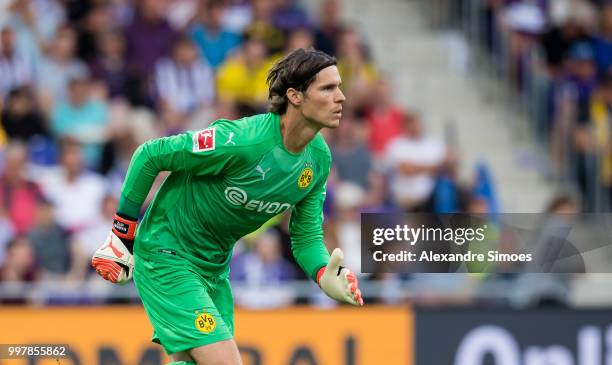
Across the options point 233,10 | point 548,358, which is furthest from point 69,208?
point 548,358

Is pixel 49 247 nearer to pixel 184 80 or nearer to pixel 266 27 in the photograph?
pixel 184 80

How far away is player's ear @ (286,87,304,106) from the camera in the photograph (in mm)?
7844

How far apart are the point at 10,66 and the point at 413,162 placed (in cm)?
418

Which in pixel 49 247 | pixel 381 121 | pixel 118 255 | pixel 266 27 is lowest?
pixel 118 255

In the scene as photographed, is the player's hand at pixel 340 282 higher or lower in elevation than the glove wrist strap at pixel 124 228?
lower

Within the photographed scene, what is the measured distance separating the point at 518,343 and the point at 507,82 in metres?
5.34

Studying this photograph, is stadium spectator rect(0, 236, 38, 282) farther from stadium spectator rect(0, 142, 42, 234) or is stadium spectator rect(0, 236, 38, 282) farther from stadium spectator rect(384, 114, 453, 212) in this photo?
stadium spectator rect(384, 114, 453, 212)

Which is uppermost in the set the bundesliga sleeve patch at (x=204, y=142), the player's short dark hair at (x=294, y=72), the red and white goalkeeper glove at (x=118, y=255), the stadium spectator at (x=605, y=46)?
the stadium spectator at (x=605, y=46)

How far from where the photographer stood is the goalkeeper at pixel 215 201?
25.5 ft

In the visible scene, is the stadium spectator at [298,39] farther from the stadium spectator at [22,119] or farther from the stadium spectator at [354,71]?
the stadium spectator at [22,119]

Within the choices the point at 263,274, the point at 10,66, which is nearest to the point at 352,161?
the point at 263,274

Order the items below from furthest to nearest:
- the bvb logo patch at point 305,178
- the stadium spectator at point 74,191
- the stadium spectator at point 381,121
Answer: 1. the stadium spectator at point 381,121
2. the stadium spectator at point 74,191
3. the bvb logo patch at point 305,178

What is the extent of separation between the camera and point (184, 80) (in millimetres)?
14922

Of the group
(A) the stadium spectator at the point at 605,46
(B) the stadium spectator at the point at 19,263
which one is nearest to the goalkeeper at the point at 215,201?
(B) the stadium spectator at the point at 19,263
